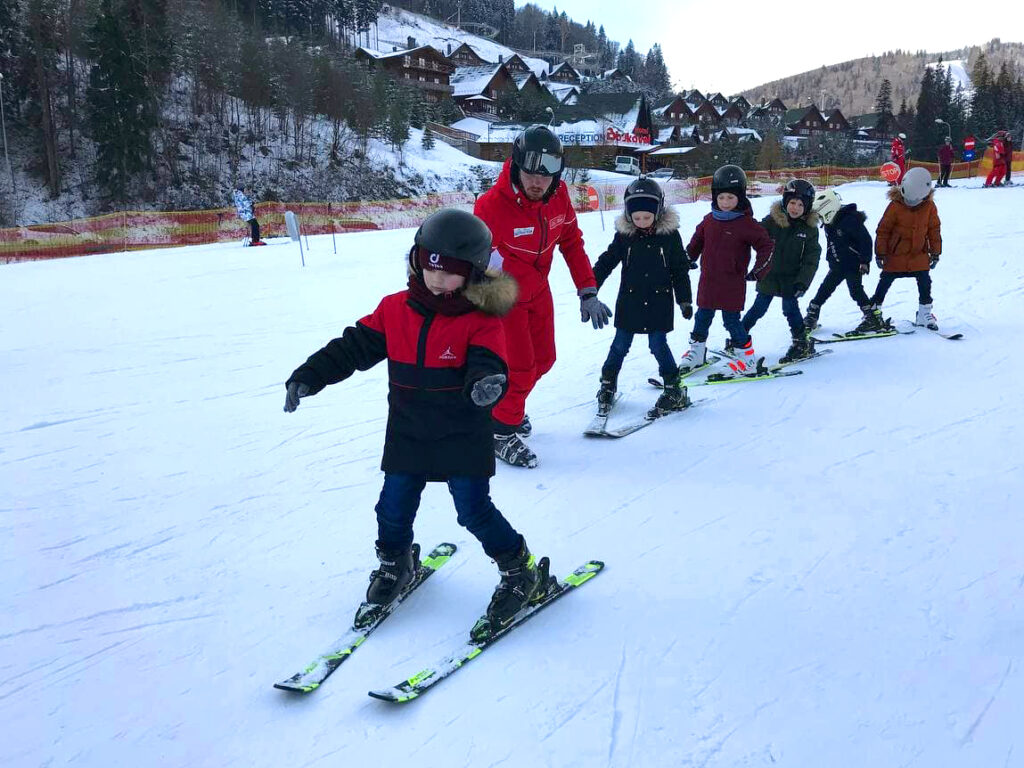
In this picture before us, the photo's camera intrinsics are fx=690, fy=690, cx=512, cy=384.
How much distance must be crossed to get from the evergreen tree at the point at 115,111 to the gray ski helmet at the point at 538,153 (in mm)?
35758

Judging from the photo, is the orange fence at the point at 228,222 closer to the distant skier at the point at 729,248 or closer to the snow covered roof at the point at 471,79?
the distant skier at the point at 729,248

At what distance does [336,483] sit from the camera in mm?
4047

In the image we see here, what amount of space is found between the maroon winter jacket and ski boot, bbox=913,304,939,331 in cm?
282

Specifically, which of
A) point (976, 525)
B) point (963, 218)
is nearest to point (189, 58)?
point (963, 218)

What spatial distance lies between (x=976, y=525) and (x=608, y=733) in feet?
7.37

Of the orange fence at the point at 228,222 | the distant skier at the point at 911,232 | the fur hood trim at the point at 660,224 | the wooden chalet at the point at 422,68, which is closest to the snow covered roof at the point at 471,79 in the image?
the wooden chalet at the point at 422,68

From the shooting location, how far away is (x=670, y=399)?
5125mm

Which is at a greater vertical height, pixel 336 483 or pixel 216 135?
pixel 216 135

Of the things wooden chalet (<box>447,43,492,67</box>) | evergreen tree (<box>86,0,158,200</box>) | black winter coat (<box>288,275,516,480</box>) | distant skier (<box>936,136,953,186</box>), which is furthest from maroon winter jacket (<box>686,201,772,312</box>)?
wooden chalet (<box>447,43,492,67</box>)

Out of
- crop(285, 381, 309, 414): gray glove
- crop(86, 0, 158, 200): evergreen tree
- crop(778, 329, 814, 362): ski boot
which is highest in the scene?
crop(86, 0, 158, 200): evergreen tree

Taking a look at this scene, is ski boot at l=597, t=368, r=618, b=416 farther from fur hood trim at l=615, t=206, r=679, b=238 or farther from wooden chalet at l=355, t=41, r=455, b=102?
wooden chalet at l=355, t=41, r=455, b=102

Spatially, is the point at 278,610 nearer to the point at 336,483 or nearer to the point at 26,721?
the point at 26,721

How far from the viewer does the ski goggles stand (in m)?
3.61

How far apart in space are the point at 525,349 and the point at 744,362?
2831 mm
